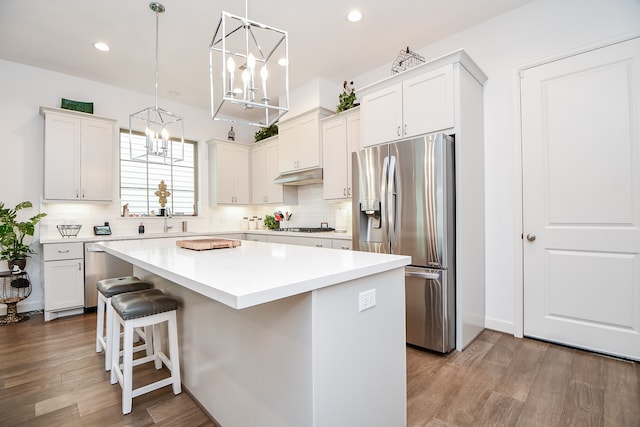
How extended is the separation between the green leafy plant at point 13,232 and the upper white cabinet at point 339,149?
11.0 ft

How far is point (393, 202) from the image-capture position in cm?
281

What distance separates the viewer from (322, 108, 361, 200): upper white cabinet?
3.77 metres

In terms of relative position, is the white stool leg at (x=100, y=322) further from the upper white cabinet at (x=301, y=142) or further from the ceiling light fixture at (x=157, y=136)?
the upper white cabinet at (x=301, y=142)

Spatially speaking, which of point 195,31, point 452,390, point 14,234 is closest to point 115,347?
point 452,390

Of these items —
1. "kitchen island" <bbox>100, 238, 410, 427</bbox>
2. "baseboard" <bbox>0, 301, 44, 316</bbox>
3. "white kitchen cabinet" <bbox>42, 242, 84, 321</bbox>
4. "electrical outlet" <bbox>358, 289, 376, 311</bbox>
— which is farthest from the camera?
"baseboard" <bbox>0, 301, 44, 316</bbox>

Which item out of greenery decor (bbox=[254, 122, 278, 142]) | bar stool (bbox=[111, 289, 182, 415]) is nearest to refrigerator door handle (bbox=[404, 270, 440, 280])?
bar stool (bbox=[111, 289, 182, 415])

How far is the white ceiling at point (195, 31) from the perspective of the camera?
9.25 ft

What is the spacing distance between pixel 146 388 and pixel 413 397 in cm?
167

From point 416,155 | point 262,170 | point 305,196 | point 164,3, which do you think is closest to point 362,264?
point 416,155

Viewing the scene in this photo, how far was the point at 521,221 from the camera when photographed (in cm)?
285

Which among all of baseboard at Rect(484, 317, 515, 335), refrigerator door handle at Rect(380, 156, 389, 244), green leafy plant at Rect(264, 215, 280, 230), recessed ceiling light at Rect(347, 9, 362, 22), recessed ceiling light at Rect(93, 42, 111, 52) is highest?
recessed ceiling light at Rect(93, 42, 111, 52)

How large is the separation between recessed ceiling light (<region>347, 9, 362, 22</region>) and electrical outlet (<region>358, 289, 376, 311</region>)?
8.77ft

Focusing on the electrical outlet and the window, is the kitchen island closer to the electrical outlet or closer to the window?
the electrical outlet

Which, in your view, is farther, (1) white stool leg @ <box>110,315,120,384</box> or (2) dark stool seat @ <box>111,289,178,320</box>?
(1) white stool leg @ <box>110,315,120,384</box>
